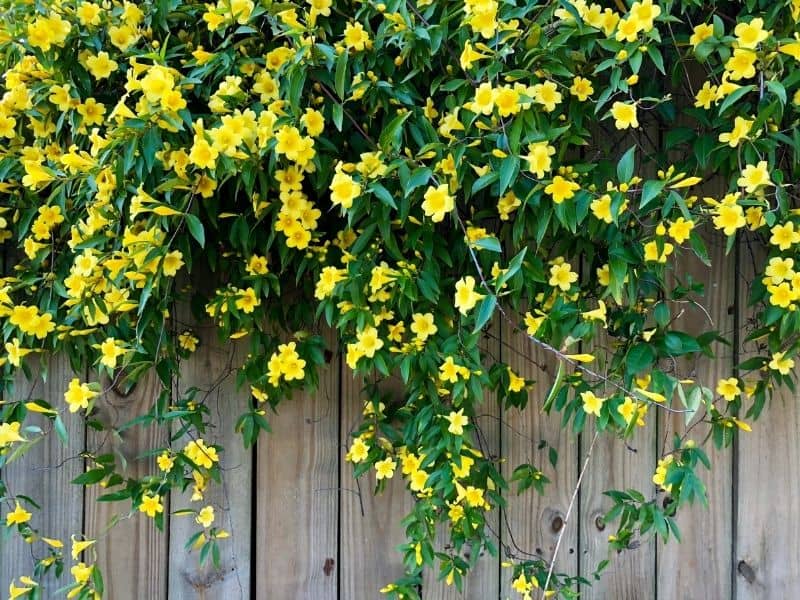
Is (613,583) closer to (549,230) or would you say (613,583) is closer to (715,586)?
(715,586)

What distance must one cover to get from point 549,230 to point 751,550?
34.7 inches

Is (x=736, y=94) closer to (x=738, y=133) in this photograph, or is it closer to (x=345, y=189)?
(x=738, y=133)

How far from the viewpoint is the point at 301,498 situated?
1466mm

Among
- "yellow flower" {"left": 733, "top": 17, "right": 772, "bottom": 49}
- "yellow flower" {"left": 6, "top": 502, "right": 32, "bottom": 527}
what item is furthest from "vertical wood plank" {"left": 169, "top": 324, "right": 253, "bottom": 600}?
"yellow flower" {"left": 733, "top": 17, "right": 772, "bottom": 49}

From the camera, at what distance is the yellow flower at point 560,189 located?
3.39ft

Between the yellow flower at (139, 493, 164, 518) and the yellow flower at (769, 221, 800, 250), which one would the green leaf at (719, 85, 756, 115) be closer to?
the yellow flower at (769, 221, 800, 250)

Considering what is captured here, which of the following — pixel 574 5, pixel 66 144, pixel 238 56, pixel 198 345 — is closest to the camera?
pixel 574 5

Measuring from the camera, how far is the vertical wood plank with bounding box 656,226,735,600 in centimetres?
143

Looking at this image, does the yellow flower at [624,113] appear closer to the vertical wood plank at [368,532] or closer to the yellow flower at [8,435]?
the vertical wood plank at [368,532]

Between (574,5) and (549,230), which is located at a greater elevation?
(574,5)

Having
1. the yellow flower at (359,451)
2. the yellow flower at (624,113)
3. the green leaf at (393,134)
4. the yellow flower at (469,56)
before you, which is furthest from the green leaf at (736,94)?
the yellow flower at (359,451)

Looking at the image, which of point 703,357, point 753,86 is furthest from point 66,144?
point 703,357

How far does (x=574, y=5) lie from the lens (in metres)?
1.01

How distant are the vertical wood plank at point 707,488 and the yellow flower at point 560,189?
51cm
